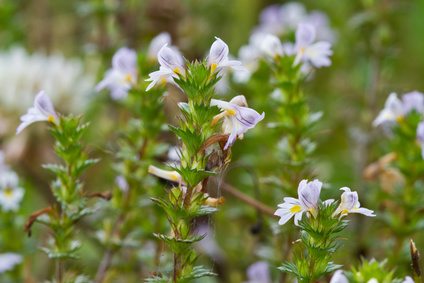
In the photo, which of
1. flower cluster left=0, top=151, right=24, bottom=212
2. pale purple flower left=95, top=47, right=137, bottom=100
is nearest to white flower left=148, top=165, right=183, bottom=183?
pale purple flower left=95, top=47, right=137, bottom=100

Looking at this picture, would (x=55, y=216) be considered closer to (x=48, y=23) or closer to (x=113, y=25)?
(x=113, y=25)

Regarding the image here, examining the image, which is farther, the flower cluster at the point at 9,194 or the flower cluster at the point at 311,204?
the flower cluster at the point at 9,194

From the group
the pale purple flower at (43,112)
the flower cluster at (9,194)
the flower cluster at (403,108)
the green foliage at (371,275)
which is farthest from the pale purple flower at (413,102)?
the flower cluster at (9,194)

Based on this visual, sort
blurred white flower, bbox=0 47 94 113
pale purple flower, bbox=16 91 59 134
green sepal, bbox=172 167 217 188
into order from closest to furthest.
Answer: green sepal, bbox=172 167 217 188 → pale purple flower, bbox=16 91 59 134 → blurred white flower, bbox=0 47 94 113

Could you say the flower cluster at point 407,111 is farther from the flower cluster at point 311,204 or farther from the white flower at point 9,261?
the white flower at point 9,261

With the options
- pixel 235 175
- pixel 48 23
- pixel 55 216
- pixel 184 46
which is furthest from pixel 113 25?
pixel 55 216

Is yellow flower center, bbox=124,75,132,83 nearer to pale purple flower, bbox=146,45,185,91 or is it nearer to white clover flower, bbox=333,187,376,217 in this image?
pale purple flower, bbox=146,45,185,91

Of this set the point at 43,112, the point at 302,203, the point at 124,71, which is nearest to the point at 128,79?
the point at 124,71
